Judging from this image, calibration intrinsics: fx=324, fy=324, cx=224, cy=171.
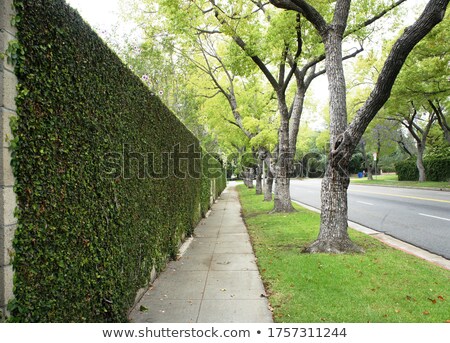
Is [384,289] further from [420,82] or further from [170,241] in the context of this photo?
[420,82]

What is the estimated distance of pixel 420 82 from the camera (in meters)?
19.9

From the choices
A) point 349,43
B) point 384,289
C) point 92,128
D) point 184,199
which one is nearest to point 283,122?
point 349,43

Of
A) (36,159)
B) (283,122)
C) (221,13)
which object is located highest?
(221,13)

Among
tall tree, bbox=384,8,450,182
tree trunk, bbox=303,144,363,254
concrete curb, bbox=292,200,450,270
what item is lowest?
concrete curb, bbox=292,200,450,270

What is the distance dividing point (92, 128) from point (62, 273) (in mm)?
1335

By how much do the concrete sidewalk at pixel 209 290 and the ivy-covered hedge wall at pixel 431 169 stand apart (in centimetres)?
2797

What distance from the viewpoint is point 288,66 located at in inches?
527

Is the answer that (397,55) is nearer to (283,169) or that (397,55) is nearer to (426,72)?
(283,169)

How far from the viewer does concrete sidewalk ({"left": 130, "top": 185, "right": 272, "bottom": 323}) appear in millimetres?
4078

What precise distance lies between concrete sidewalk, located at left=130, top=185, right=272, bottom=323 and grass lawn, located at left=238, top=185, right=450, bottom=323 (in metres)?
0.27

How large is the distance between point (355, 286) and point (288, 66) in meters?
10.4

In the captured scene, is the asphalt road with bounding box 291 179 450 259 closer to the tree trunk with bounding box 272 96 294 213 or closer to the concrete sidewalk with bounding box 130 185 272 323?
the tree trunk with bounding box 272 96 294 213

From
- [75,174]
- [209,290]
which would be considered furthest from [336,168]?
[75,174]

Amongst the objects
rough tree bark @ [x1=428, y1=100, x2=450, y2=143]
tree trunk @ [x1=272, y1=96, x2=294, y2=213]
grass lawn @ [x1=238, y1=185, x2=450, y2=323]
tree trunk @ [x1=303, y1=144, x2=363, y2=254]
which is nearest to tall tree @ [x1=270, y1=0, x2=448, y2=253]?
tree trunk @ [x1=303, y1=144, x2=363, y2=254]
